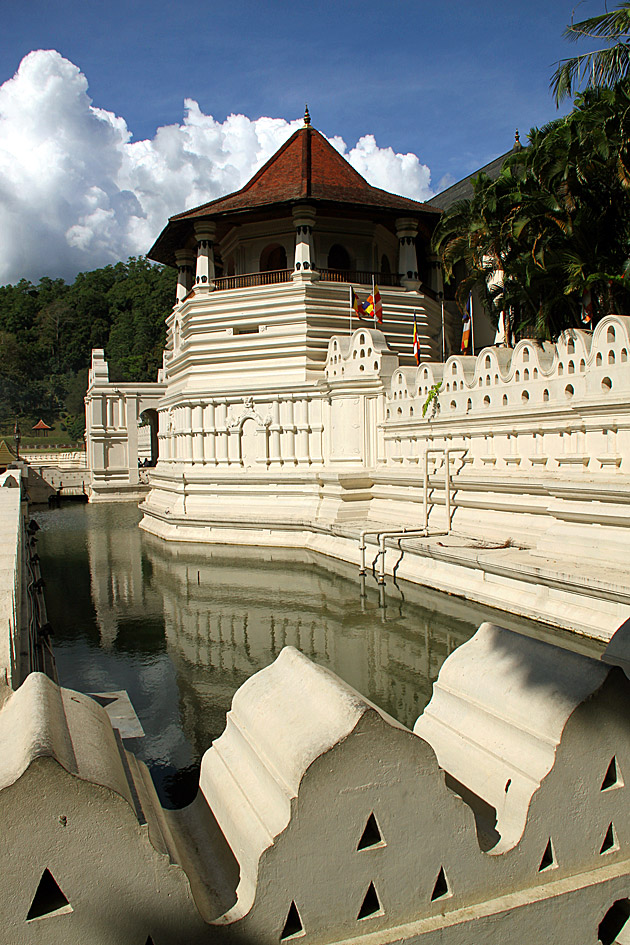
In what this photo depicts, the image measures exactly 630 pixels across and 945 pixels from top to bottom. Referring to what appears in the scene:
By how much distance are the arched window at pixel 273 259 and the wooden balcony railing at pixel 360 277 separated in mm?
2670

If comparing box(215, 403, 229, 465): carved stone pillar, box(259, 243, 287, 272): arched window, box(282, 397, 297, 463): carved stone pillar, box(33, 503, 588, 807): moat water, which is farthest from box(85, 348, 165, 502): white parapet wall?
box(33, 503, 588, 807): moat water

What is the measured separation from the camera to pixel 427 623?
9898 millimetres

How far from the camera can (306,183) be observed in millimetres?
21641

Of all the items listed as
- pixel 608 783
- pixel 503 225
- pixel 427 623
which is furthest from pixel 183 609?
pixel 503 225

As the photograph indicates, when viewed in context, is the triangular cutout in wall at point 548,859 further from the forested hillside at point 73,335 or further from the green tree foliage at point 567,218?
the forested hillside at point 73,335

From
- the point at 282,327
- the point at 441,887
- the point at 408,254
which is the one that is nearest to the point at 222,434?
the point at 282,327

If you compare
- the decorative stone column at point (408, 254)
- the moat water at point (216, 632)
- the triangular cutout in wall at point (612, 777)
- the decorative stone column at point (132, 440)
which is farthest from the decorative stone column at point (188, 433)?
the triangular cutout in wall at point (612, 777)

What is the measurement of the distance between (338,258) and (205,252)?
4.51 meters

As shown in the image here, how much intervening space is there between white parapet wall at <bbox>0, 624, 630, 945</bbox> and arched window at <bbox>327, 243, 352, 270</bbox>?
21.5 meters

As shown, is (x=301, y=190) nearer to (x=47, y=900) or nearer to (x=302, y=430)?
(x=302, y=430)

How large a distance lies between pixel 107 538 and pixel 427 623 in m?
13.2

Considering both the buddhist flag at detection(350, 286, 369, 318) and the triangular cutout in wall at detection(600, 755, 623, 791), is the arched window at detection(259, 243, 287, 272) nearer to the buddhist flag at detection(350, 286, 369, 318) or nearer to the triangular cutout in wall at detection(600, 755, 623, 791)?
the buddhist flag at detection(350, 286, 369, 318)

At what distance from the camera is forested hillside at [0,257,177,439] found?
82.4 m

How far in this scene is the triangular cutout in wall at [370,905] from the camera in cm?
280
